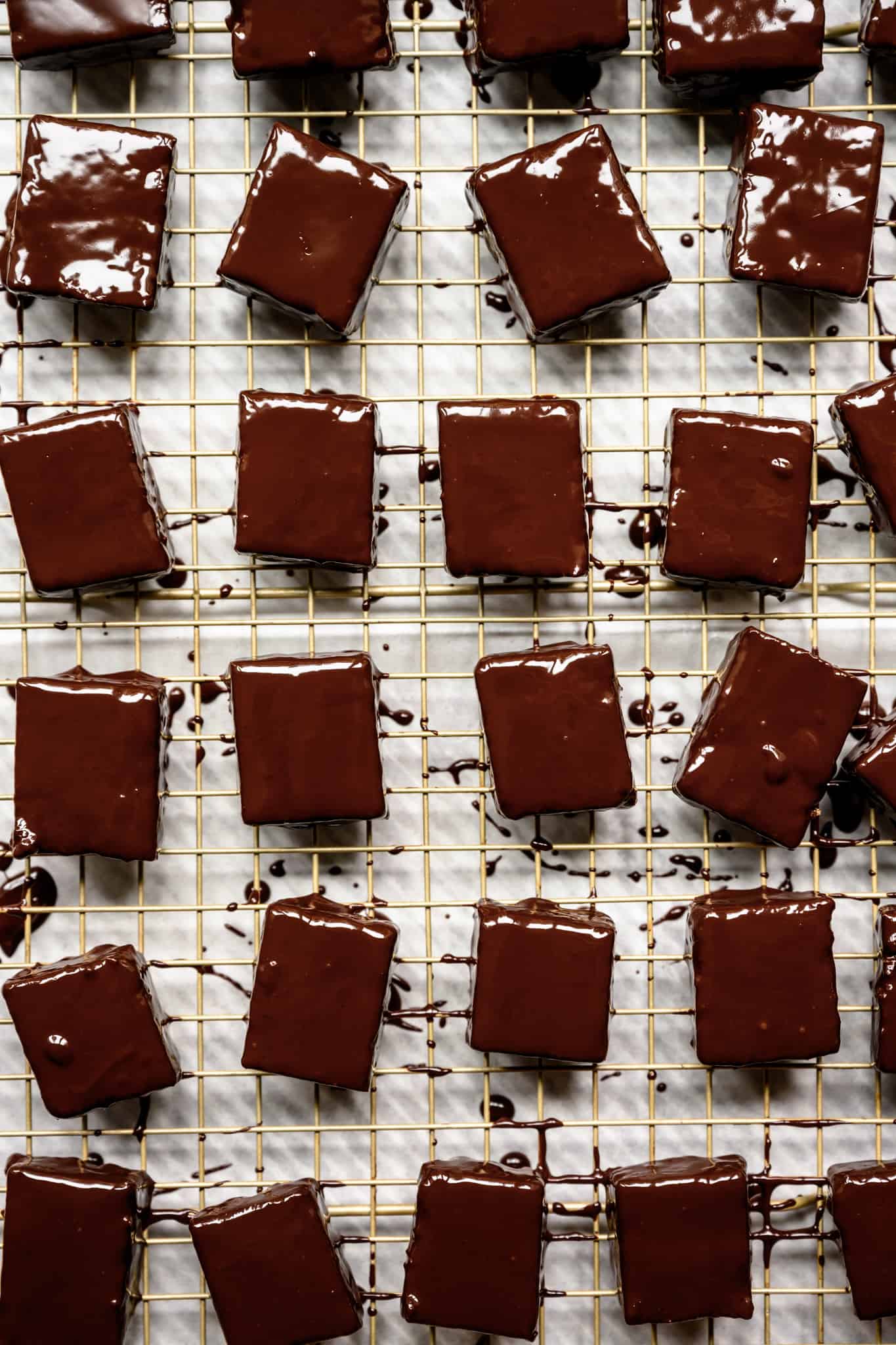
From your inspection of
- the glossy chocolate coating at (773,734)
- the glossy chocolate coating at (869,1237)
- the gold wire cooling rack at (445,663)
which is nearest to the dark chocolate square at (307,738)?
the gold wire cooling rack at (445,663)

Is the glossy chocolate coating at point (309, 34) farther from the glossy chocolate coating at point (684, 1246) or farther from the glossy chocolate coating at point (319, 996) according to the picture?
the glossy chocolate coating at point (684, 1246)

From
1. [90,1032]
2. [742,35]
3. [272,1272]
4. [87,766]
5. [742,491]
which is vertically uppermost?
[742,35]

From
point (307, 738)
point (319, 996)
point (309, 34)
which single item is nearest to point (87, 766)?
point (307, 738)

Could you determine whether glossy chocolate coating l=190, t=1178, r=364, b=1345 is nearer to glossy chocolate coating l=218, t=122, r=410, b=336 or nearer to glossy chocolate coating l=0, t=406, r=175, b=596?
glossy chocolate coating l=0, t=406, r=175, b=596

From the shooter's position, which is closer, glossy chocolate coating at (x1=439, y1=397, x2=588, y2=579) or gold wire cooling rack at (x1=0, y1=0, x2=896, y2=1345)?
glossy chocolate coating at (x1=439, y1=397, x2=588, y2=579)

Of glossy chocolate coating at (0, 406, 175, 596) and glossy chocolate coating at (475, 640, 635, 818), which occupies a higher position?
glossy chocolate coating at (0, 406, 175, 596)

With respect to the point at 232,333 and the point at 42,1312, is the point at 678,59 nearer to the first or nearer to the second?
the point at 232,333

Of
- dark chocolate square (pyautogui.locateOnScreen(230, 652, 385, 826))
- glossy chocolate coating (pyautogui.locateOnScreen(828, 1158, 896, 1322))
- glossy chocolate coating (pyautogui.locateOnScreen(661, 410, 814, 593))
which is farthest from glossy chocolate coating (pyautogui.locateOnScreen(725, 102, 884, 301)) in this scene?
glossy chocolate coating (pyautogui.locateOnScreen(828, 1158, 896, 1322))

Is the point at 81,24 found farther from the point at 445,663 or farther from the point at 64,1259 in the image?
the point at 64,1259
